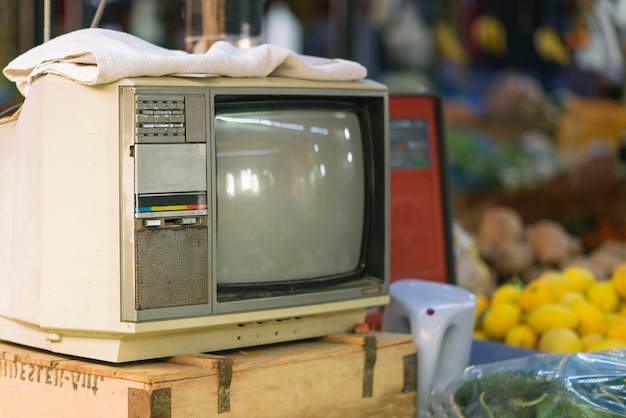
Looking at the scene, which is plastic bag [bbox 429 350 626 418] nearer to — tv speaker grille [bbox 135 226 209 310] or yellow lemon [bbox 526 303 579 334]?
yellow lemon [bbox 526 303 579 334]

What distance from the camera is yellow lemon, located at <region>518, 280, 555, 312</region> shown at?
334 cm

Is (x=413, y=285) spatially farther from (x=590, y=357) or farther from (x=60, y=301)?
(x=60, y=301)

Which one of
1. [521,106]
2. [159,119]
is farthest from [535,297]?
[521,106]

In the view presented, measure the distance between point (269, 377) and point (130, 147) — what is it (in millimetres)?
630

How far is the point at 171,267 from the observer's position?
2096 mm

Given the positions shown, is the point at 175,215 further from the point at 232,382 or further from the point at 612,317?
the point at 612,317

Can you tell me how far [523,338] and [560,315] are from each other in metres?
0.15

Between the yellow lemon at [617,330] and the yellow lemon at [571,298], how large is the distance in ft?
0.53

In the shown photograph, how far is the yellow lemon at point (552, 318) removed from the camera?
3.17m

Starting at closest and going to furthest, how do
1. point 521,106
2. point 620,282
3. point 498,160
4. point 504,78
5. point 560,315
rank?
point 560,315 < point 620,282 < point 498,160 < point 521,106 < point 504,78

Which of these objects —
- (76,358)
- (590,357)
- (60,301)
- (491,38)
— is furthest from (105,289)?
(491,38)

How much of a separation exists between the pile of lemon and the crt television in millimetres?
880

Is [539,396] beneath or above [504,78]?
beneath

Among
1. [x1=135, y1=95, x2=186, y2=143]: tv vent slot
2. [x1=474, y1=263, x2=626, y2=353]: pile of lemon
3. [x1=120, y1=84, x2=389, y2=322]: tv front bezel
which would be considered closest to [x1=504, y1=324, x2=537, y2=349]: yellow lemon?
[x1=474, y1=263, x2=626, y2=353]: pile of lemon
